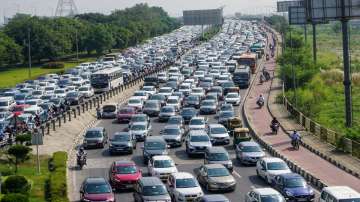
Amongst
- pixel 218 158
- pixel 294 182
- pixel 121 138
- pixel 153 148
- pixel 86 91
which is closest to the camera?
pixel 294 182

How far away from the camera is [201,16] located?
577ft

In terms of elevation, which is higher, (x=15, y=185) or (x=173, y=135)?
(x=15, y=185)

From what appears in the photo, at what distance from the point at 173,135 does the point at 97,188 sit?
1639 centimetres

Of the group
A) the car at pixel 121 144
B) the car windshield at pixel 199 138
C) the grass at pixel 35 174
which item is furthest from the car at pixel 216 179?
the car at pixel 121 144

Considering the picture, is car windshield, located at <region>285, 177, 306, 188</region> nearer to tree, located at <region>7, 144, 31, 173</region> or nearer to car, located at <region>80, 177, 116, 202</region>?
car, located at <region>80, 177, 116, 202</region>

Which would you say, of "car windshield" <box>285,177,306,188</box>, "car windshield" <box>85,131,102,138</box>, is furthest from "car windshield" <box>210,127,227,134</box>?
"car windshield" <box>285,177,306,188</box>

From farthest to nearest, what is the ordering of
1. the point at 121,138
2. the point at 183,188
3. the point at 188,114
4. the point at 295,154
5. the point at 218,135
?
the point at 188,114, the point at 218,135, the point at 121,138, the point at 295,154, the point at 183,188

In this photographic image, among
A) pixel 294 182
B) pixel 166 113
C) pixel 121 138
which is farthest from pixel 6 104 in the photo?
pixel 294 182

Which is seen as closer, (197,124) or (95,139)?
(95,139)

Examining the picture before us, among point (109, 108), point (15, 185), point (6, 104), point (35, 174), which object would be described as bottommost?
point (35, 174)

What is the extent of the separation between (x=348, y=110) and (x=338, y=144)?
632 cm

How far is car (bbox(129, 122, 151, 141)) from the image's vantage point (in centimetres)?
4831

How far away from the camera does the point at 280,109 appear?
62.6 m

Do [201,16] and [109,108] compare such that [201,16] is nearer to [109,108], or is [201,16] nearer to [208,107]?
[208,107]
